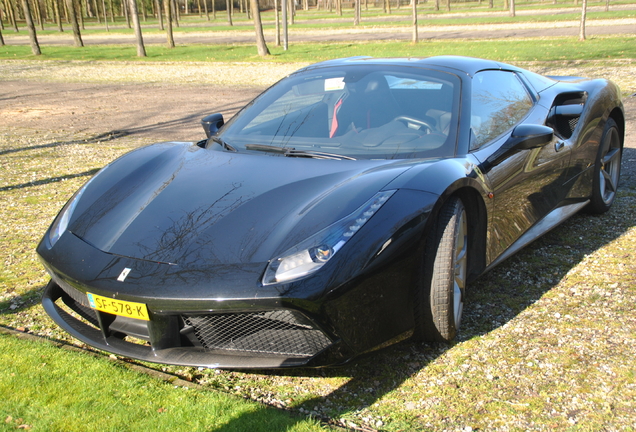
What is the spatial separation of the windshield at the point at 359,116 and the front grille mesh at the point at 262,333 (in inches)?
48.8

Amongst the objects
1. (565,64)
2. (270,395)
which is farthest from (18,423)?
(565,64)

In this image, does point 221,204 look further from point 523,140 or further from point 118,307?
point 523,140

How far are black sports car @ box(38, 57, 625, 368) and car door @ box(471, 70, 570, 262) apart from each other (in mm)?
14

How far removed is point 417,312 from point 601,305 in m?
1.32

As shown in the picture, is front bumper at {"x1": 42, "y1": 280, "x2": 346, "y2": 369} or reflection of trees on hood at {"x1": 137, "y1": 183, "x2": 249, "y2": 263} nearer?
front bumper at {"x1": 42, "y1": 280, "x2": 346, "y2": 369}

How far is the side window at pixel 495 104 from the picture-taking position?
3.49 m

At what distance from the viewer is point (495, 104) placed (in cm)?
381

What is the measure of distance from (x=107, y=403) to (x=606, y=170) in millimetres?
4348

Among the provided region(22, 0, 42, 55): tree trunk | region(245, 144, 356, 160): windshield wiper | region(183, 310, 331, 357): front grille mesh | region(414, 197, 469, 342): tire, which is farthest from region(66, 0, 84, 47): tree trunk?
region(183, 310, 331, 357): front grille mesh

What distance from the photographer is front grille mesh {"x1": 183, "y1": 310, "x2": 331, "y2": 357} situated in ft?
7.80

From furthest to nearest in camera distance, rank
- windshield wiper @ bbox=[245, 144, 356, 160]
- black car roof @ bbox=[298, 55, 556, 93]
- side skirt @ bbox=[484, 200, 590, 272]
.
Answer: black car roof @ bbox=[298, 55, 556, 93]
side skirt @ bbox=[484, 200, 590, 272]
windshield wiper @ bbox=[245, 144, 356, 160]

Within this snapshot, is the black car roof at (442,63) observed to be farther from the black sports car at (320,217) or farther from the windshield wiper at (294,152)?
the windshield wiper at (294,152)

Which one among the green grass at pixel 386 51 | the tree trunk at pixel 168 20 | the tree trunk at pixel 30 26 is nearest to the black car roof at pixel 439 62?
the green grass at pixel 386 51

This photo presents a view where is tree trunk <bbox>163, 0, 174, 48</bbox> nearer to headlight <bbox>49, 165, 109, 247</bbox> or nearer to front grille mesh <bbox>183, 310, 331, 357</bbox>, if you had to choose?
headlight <bbox>49, 165, 109, 247</bbox>
